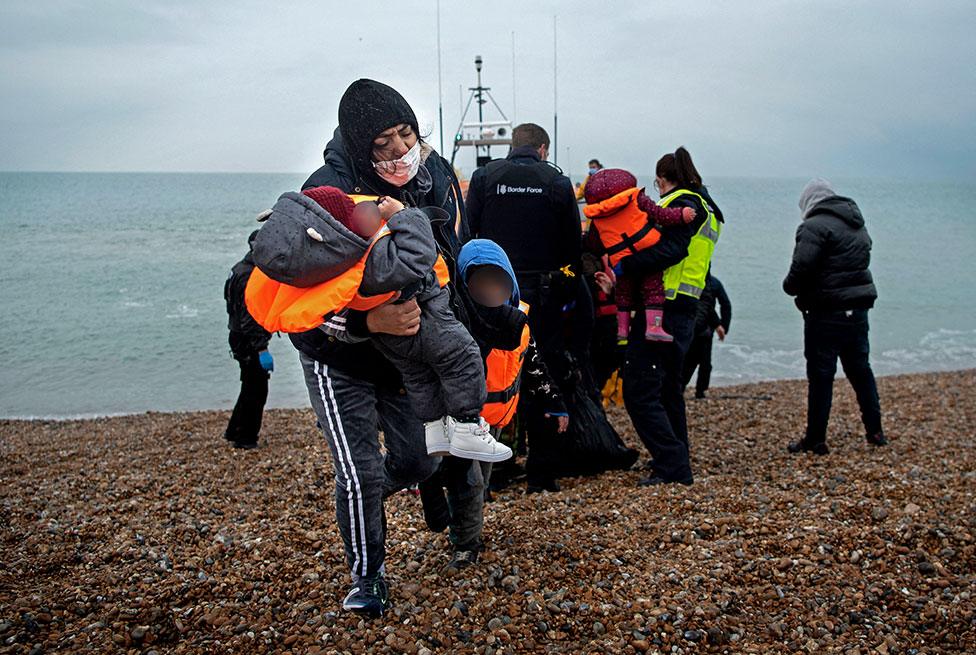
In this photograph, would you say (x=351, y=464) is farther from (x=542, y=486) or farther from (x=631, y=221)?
(x=631, y=221)

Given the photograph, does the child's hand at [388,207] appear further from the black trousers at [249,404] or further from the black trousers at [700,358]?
the black trousers at [700,358]

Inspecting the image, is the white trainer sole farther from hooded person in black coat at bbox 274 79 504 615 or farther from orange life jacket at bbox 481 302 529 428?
orange life jacket at bbox 481 302 529 428

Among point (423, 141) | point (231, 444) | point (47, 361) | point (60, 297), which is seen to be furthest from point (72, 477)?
point (60, 297)

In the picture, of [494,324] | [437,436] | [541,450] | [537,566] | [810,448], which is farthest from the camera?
[810,448]

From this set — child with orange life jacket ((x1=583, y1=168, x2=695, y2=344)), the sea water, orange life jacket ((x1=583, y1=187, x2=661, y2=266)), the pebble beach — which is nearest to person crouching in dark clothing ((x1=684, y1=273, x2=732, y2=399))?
the pebble beach

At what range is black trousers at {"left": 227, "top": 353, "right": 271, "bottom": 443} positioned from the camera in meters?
7.92

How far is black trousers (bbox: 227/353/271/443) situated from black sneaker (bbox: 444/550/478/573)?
4.26 m

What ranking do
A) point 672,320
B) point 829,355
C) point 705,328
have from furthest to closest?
point 705,328 < point 829,355 < point 672,320

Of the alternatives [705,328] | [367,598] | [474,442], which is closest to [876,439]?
[705,328]

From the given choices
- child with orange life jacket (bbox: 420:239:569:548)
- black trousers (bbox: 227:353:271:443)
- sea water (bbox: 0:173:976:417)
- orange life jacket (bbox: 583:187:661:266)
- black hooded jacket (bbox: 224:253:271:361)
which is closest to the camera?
child with orange life jacket (bbox: 420:239:569:548)

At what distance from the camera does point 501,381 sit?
3.77 metres

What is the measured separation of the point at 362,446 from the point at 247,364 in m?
4.74

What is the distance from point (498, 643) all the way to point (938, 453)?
5.44 metres

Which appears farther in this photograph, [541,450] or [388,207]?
[541,450]
